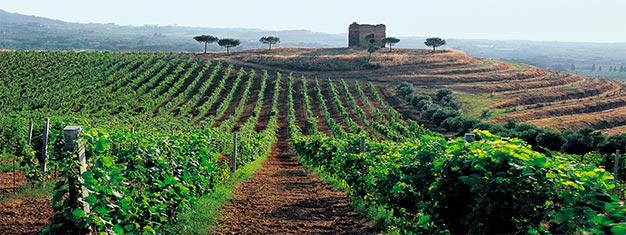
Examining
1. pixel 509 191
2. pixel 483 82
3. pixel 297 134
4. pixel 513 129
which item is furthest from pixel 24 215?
pixel 483 82

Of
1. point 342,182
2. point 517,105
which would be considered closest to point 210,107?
point 517,105

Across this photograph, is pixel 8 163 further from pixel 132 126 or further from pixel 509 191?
pixel 509 191

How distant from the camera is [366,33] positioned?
95.4 m

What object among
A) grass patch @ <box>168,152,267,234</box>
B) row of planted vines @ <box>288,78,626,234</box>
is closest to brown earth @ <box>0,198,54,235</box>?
grass patch @ <box>168,152,267,234</box>

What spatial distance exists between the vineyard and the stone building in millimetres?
10579

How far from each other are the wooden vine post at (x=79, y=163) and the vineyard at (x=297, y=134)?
0.03 m

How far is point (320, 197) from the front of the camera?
12258mm

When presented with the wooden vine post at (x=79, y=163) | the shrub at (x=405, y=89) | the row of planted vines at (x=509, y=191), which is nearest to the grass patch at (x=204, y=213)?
the wooden vine post at (x=79, y=163)

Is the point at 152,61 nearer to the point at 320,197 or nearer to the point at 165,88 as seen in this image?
the point at 165,88

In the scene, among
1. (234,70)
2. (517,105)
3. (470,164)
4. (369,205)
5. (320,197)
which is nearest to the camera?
(470,164)

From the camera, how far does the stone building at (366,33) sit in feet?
312

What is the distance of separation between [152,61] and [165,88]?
49.4ft

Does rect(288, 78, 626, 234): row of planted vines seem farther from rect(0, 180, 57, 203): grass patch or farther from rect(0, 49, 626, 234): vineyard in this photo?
rect(0, 180, 57, 203): grass patch

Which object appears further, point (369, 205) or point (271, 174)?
point (271, 174)
